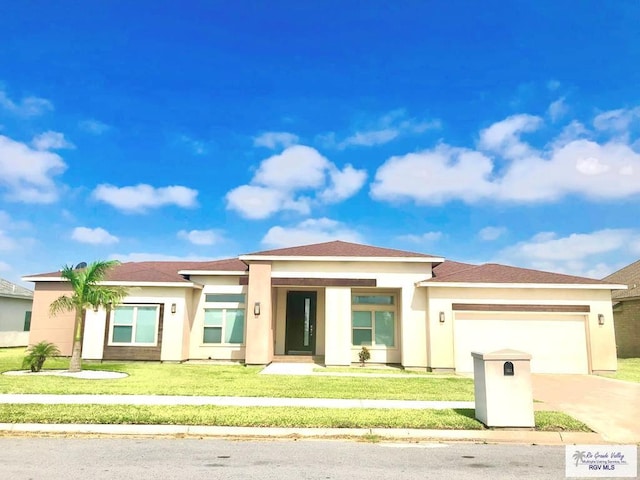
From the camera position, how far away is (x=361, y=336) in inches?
720

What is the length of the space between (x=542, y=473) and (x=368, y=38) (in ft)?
51.5

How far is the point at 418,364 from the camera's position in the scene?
55.0ft

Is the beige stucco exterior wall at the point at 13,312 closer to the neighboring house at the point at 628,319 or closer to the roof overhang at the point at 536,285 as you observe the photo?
the roof overhang at the point at 536,285

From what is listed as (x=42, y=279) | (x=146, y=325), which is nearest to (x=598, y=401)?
(x=146, y=325)

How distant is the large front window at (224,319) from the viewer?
18.8 m

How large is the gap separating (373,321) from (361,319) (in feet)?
1.64

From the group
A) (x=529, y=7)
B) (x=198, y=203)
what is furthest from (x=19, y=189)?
(x=529, y=7)

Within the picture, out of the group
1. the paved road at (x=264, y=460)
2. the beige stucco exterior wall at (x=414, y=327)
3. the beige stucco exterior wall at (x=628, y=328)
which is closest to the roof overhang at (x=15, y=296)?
the beige stucco exterior wall at (x=414, y=327)

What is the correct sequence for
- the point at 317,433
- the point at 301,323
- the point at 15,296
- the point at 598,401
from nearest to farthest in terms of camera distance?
the point at 317,433 → the point at 598,401 → the point at 301,323 → the point at 15,296

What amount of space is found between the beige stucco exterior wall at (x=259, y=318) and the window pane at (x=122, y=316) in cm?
479

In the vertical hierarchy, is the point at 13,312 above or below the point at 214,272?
below

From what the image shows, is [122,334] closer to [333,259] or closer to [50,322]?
[50,322]

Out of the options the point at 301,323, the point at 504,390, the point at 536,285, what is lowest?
the point at 504,390

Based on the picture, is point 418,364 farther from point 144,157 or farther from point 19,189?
point 19,189
